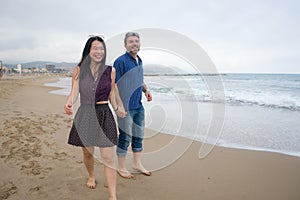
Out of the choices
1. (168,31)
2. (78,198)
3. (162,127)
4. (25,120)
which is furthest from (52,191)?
(162,127)

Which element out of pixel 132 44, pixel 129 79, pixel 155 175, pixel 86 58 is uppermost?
pixel 132 44

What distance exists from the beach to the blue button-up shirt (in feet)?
2.90

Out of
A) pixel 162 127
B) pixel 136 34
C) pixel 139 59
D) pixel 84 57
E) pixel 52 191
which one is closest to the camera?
pixel 84 57

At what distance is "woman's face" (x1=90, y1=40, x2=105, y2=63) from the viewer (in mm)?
1846

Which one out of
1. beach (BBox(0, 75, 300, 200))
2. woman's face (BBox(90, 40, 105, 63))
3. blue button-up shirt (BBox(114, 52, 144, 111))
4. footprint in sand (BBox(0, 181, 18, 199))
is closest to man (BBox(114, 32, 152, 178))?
blue button-up shirt (BBox(114, 52, 144, 111))

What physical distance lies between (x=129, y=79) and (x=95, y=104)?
63 cm

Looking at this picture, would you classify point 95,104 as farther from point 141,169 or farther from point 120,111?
point 141,169

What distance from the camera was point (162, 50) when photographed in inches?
97.3

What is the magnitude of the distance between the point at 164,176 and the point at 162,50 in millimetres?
1467

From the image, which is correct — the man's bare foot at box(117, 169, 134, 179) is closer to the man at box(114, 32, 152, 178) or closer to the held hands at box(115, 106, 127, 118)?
the man at box(114, 32, 152, 178)

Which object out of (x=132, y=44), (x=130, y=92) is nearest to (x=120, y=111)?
(x=130, y=92)

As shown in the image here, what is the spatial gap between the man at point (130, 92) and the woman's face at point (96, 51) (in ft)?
1.57

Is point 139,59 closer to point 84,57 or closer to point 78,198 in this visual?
point 84,57

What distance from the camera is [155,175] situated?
8.41 feet
